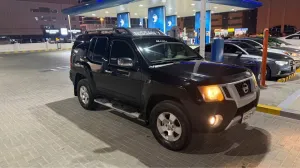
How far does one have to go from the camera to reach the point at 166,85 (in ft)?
11.5

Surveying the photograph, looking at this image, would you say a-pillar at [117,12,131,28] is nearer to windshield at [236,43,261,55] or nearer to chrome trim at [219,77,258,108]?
windshield at [236,43,261,55]

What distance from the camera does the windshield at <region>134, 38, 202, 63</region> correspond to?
4223 mm

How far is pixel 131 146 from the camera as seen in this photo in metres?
3.91

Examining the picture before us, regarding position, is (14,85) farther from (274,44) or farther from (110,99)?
(274,44)

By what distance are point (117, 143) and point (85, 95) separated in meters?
2.20

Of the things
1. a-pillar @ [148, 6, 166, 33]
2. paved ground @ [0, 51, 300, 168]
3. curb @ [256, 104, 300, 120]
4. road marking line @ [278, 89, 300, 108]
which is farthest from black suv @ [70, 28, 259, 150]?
a-pillar @ [148, 6, 166, 33]

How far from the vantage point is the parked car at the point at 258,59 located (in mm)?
8188


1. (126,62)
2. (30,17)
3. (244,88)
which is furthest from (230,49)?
(30,17)

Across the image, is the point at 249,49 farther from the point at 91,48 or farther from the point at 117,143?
the point at 117,143

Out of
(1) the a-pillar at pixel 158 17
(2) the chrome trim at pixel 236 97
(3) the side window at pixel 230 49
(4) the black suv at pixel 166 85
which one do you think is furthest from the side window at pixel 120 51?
(1) the a-pillar at pixel 158 17

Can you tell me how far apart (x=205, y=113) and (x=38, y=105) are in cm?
518

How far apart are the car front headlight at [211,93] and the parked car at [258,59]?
17.8 feet

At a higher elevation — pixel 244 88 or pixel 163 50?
pixel 163 50

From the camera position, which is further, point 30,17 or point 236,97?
point 30,17
